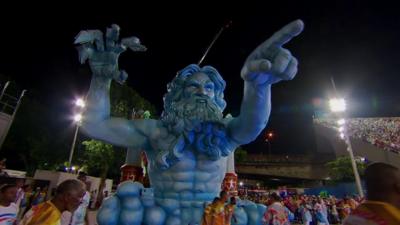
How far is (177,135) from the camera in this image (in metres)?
2.73

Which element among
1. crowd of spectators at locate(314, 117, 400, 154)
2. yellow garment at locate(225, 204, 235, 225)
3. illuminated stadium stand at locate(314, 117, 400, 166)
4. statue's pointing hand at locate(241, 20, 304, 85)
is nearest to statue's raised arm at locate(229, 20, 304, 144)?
statue's pointing hand at locate(241, 20, 304, 85)

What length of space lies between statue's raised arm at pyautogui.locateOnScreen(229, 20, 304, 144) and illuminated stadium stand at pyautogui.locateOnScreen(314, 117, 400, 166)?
1146 inches

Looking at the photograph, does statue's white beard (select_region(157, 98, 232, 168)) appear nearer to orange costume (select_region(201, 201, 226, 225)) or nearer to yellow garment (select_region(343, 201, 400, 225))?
orange costume (select_region(201, 201, 226, 225))

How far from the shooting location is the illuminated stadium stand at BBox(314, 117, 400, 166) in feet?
89.2

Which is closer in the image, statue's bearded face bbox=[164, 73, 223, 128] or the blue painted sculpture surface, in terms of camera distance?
the blue painted sculpture surface

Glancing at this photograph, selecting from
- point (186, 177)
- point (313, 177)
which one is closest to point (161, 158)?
point (186, 177)

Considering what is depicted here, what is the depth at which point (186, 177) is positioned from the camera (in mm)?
2602

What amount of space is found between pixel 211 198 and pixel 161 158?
0.64 m

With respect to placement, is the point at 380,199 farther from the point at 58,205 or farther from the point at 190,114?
the point at 58,205

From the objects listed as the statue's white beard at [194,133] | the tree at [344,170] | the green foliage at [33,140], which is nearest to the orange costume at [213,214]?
the statue's white beard at [194,133]

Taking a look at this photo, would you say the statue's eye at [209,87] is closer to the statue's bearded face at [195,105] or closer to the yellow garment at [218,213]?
the statue's bearded face at [195,105]

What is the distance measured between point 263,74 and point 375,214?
119 centimetres

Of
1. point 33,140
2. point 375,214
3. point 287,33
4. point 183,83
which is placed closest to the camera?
point 375,214

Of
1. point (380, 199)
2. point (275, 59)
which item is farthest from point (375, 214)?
point (275, 59)
